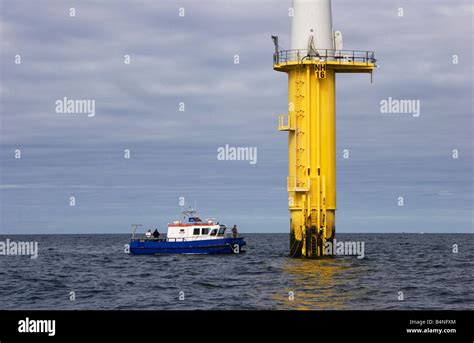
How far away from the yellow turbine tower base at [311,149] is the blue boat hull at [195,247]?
19485 mm

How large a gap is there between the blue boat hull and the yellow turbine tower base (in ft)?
63.9

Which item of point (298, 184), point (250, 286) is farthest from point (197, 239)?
point (250, 286)

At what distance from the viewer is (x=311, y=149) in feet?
199

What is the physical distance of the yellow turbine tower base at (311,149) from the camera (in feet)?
199

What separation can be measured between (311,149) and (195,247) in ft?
76.5

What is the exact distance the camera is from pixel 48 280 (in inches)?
2229

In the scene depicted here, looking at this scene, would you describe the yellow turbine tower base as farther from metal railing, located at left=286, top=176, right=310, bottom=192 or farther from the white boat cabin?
the white boat cabin

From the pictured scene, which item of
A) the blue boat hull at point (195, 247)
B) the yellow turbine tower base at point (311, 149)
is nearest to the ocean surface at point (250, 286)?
the yellow turbine tower base at point (311, 149)

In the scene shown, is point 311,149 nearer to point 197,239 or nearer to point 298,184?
point 298,184

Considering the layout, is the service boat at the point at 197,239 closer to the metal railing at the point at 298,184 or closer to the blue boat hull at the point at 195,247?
the blue boat hull at the point at 195,247
